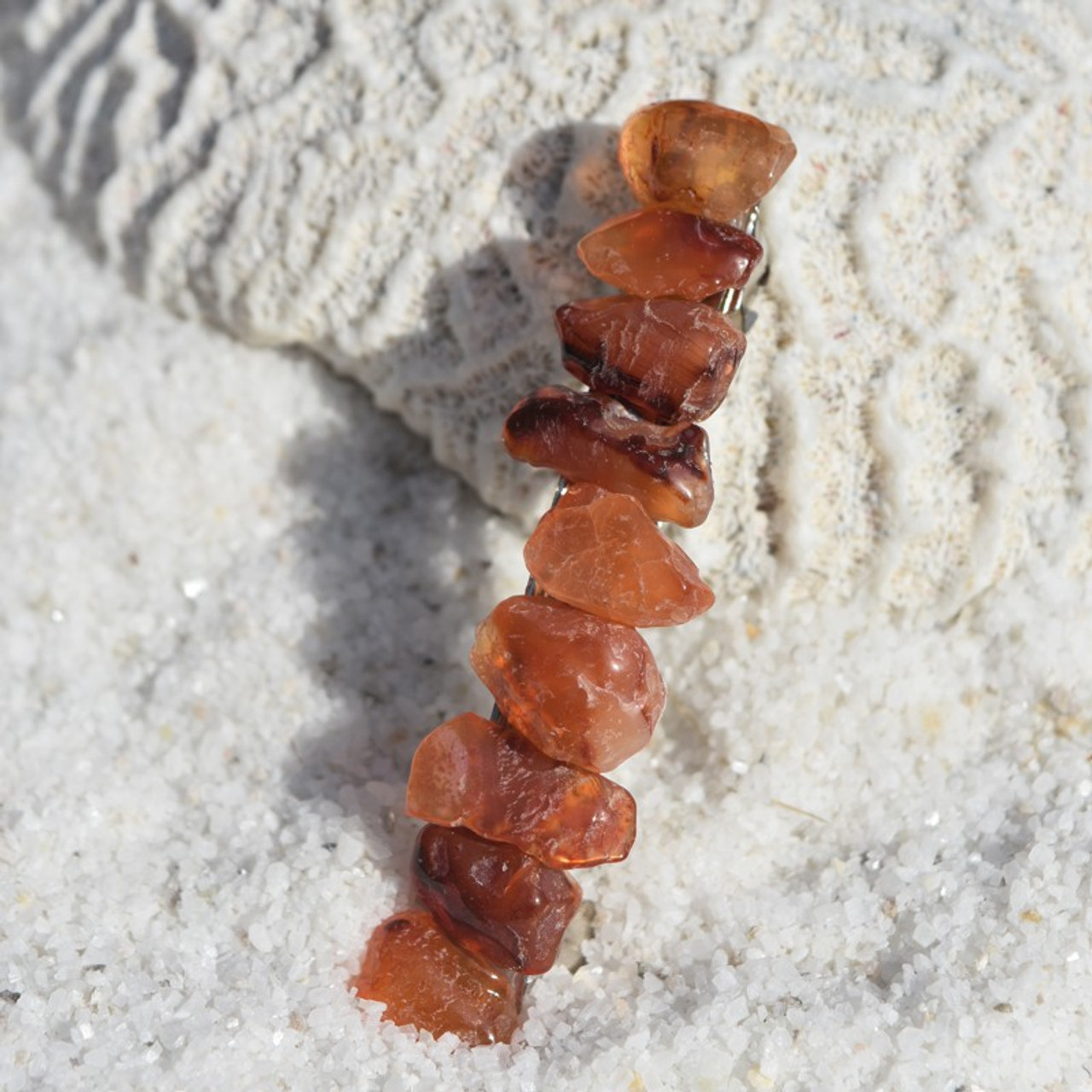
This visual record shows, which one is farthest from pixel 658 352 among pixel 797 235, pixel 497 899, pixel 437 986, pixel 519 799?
pixel 437 986

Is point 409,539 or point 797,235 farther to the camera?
point 409,539

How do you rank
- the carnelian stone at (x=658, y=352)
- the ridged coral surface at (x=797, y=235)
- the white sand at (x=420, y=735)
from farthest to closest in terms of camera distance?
the ridged coral surface at (x=797, y=235) → the carnelian stone at (x=658, y=352) → the white sand at (x=420, y=735)

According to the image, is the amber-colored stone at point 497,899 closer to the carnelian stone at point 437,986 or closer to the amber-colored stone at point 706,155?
the carnelian stone at point 437,986

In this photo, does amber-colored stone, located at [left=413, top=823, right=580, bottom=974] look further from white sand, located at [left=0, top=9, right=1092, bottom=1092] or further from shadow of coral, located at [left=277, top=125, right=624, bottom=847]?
shadow of coral, located at [left=277, top=125, right=624, bottom=847]

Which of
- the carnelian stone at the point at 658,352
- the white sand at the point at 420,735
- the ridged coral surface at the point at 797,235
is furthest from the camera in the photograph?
the ridged coral surface at the point at 797,235

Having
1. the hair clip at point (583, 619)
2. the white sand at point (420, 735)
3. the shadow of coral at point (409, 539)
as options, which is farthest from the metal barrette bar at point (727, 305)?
the shadow of coral at point (409, 539)

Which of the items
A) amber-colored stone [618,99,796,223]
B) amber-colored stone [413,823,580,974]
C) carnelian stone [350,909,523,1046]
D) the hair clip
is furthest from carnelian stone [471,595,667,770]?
amber-colored stone [618,99,796,223]

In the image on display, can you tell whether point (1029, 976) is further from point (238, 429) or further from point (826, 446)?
point (238, 429)

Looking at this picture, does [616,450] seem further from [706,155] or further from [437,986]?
[437,986]
